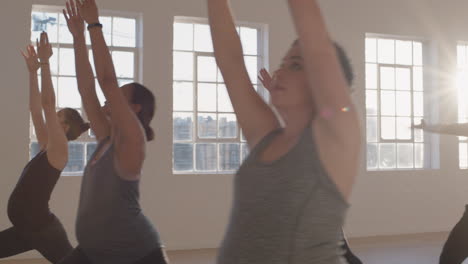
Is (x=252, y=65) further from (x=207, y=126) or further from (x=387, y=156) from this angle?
(x=387, y=156)

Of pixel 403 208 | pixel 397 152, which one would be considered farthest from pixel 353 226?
pixel 397 152

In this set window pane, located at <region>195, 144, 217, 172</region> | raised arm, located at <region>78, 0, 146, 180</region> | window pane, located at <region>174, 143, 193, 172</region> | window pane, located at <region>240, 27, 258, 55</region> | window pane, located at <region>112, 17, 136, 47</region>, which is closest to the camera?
raised arm, located at <region>78, 0, 146, 180</region>

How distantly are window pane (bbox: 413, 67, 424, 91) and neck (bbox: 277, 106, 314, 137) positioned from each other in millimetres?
6529

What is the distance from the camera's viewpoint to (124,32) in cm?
578

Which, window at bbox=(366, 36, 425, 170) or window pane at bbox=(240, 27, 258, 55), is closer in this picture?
window pane at bbox=(240, 27, 258, 55)

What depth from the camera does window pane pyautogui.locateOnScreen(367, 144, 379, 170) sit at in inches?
272

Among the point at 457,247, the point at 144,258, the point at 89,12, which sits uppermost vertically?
the point at 89,12

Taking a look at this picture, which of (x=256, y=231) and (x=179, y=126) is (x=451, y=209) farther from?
(x=256, y=231)

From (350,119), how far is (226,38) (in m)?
0.47

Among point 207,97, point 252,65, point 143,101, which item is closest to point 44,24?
point 207,97

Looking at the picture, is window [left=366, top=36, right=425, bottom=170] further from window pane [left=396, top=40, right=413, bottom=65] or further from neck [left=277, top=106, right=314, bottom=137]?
neck [left=277, top=106, right=314, bottom=137]

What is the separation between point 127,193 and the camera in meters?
1.83

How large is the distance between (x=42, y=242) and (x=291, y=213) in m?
1.95

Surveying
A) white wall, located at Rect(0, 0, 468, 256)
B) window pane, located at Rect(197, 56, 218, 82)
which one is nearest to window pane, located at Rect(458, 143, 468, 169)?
white wall, located at Rect(0, 0, 468, 256)
